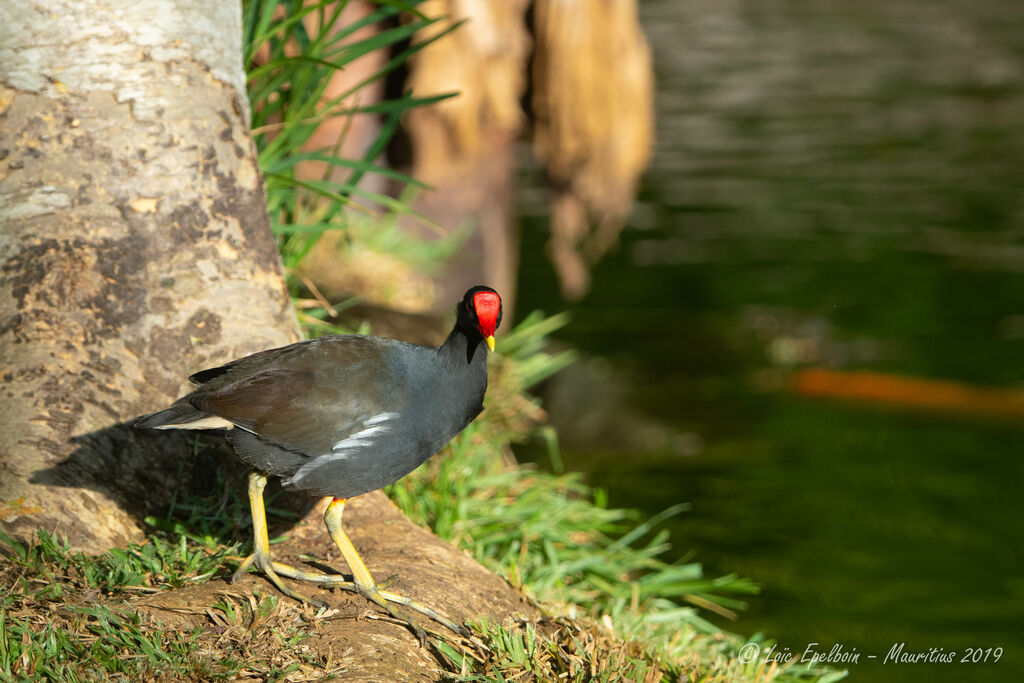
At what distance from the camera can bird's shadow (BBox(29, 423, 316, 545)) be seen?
312 centimetres

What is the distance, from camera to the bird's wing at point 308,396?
278 centimetres

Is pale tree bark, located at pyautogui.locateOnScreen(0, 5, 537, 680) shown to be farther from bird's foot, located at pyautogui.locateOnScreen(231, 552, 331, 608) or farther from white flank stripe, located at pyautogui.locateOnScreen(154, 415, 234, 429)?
white flank stripe, located at pyautogui.locateOnScreen(154, 415, 234, 429)

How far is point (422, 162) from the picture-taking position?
8.35 m

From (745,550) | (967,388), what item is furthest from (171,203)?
(967,388)

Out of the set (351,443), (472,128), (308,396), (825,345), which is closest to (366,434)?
(351,443)

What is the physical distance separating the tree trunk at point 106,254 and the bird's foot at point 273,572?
43 centimetres

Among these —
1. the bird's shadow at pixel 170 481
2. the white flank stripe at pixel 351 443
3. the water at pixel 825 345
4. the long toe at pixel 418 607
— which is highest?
the white flank stripe at pixel 351 443

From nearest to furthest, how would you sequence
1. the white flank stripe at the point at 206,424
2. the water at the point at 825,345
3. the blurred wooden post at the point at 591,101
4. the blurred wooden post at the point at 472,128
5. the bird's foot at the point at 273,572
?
the white flank stripe at the point at 206,424 → the bird's foot at the point at 273,572 → the water at the point at 825,345 → the blurred wooden post at the point at 472,128 → the blurred wooden post at the point at 591,101

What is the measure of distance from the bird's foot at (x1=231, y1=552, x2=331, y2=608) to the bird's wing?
1.12 ft

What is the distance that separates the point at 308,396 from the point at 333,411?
0.25 ft

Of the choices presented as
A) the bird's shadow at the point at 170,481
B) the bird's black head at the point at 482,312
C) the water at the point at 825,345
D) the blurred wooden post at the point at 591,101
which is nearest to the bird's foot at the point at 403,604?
the bird's shadow at the point at 170,481

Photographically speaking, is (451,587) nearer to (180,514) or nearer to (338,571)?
(338,571)

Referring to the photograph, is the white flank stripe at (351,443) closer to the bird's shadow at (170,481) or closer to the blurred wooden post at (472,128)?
the bird's shadow at (170,481)

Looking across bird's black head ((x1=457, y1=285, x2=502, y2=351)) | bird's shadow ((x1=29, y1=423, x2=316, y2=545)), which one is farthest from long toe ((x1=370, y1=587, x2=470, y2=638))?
bird's black head ((x1=457, y1=285, x2=502, y2=351))
